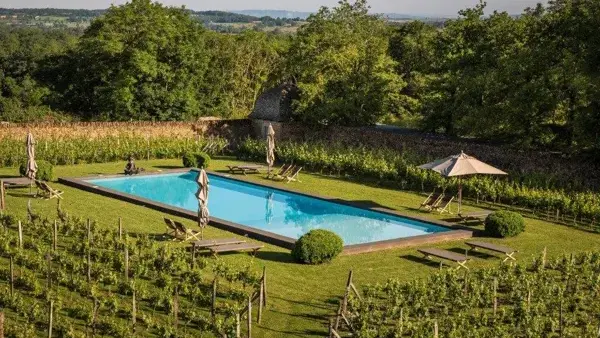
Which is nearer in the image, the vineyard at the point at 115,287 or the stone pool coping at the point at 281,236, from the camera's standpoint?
the vineyard at the point at 115,287

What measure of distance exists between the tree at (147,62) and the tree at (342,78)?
24.2 ft

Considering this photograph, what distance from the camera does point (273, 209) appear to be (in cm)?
2578

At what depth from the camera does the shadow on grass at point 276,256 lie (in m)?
17.8

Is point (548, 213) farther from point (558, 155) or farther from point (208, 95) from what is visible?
point (208, 95)

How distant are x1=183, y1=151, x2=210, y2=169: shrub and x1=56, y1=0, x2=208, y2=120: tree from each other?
11.3m

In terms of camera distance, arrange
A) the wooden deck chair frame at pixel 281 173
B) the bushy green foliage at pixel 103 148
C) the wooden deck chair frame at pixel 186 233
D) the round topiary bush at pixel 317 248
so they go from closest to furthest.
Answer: the round topiary bush at pixel 317 248
the wooden deck chair frame at pixel 186 233
the wooden deck chair frame at pixel 281 173
the bushy green foliage at pixel 103 148

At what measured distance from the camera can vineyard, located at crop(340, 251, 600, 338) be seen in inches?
506

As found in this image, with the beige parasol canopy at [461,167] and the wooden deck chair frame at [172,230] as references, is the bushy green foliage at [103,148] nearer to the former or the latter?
the wooden deck chair frame at [172,230]

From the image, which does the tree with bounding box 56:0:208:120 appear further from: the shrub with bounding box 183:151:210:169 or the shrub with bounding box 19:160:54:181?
the shrub with bounding box 19:160:54:181

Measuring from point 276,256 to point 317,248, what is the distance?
126cm

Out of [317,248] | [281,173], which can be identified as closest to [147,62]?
[281,173]

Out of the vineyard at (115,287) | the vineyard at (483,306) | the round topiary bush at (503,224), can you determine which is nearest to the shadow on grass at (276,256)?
the vineyard at (115,287)

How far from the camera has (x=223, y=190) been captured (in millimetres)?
28609

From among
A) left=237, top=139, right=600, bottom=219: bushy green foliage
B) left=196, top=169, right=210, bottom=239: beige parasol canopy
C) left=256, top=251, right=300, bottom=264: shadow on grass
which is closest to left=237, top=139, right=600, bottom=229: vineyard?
left=237, top=139, right=600, bottom=219: bushy green foliage
